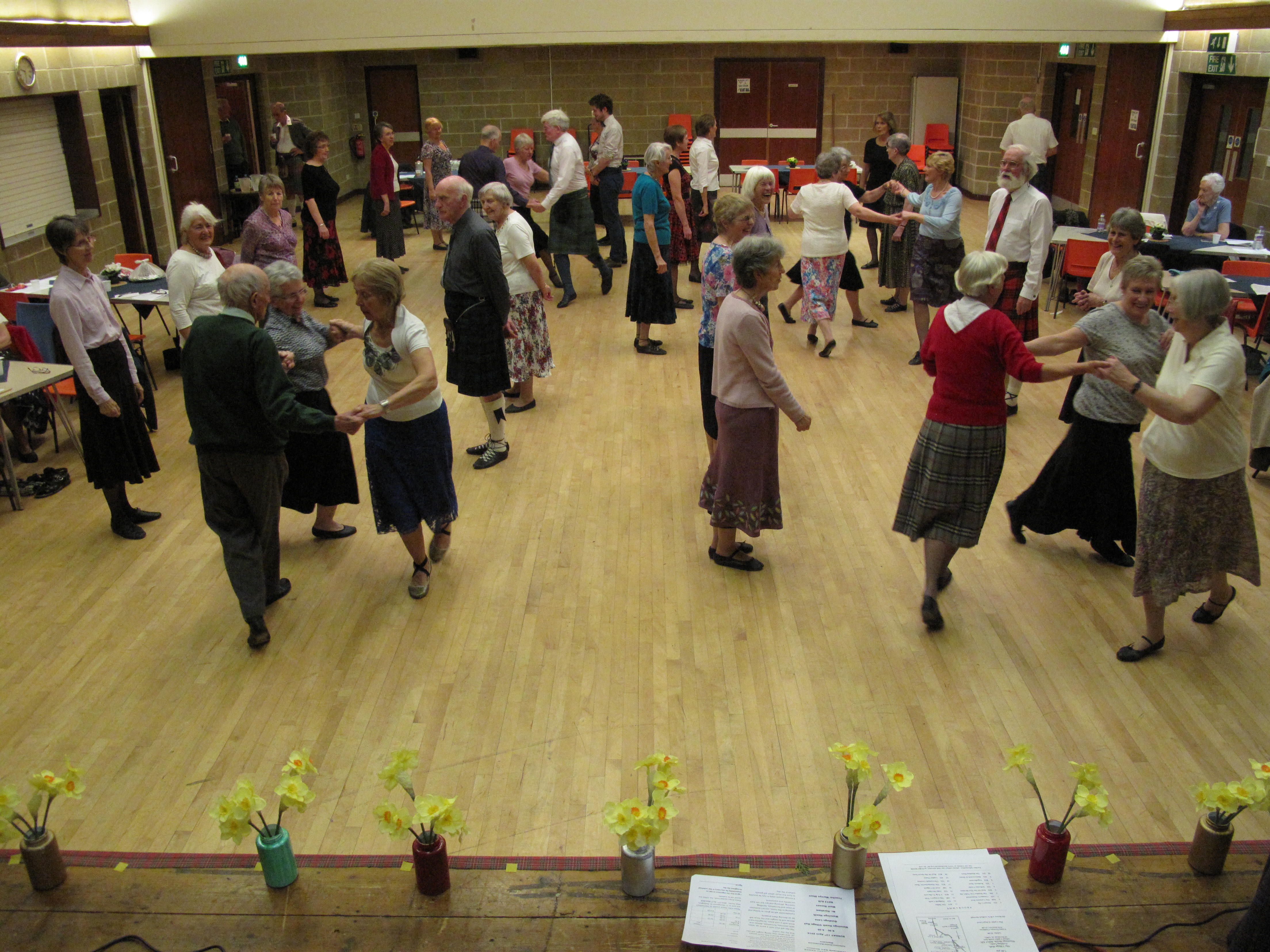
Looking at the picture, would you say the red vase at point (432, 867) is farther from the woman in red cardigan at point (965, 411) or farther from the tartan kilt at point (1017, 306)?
the tartan kilt at point (1017, 306)

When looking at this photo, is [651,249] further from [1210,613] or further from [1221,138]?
[1221,138]

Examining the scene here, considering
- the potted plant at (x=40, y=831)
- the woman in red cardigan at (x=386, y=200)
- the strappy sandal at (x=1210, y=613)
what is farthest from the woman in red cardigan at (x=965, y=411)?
the woman in red cardigan at (x=386, y=200)

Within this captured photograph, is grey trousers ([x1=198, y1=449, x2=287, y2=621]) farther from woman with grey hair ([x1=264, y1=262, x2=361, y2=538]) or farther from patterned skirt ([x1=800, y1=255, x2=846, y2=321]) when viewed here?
patterned skirt ([x1=800, y1=255, x2=846, y2=321])

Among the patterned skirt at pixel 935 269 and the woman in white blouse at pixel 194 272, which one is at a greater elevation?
the woman in white blouse at pixel 194 272

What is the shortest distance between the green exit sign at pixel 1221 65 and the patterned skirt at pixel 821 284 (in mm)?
4232

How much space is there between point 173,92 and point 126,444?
782cm

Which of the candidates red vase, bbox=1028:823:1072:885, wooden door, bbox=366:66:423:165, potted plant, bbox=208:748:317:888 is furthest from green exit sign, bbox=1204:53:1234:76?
wooden door, bbox=366:66:423:165

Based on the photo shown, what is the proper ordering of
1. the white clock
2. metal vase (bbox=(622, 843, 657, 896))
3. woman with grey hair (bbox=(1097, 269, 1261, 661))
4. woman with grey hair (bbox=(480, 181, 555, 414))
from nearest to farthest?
metal vase (bbox=(622, 843, 657, 896)) → woman with grey hair (bbox=(1097, 269, 1261, 661)) → woman with grey hair (bbox=(480, 181, 555, 414)) → the white clock

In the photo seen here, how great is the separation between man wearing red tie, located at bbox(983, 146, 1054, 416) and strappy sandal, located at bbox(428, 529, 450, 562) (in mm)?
3352

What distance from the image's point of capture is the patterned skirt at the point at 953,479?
3975mm

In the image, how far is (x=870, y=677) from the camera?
13.2ft

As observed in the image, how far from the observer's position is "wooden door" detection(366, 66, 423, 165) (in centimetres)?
1575

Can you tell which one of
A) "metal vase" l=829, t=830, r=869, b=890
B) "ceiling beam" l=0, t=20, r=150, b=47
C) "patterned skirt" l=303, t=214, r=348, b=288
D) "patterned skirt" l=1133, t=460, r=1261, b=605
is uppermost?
"ceiling beam" l=0, t=20, r=150, b=47

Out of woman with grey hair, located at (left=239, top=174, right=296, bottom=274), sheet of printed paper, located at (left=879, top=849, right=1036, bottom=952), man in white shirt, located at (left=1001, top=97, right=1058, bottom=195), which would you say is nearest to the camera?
sheet of printed paper, located at (left=879, top=849, right=1036, bottom=952)
